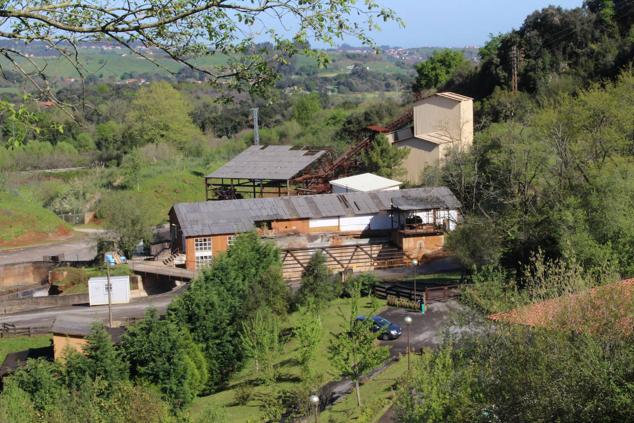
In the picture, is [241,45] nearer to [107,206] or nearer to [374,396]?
[374,396]

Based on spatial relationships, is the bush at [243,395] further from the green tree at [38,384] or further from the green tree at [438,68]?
the green tree at [438,68]

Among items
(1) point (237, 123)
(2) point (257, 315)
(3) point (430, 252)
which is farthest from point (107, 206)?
(1) point (237, 123)

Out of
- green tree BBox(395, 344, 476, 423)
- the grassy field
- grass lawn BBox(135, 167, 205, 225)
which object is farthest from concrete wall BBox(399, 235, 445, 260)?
grass lawn BBox(135, 167, 205, 225)

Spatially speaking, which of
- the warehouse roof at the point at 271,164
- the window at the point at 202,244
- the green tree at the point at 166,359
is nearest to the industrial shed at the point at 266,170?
the warehouse roof at the point at 271,164

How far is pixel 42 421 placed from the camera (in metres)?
17.0

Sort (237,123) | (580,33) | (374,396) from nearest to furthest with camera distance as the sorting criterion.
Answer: (374,396) < (580,33) < (237,123)

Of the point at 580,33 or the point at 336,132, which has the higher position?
the point at 580,33

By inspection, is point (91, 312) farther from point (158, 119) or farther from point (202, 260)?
point (158, 119)

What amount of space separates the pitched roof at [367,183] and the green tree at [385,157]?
2.17m

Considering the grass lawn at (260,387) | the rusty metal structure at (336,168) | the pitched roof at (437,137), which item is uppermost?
the pitched roof at (437,137)

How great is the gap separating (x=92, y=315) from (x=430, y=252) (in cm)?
1612

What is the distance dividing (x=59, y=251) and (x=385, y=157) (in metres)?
20.4

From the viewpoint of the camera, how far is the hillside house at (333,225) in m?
38.4

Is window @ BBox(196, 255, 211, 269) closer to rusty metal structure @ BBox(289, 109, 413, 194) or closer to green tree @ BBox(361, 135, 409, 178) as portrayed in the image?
rusty metal structure @ BBox(289, 109, 413, 194)
